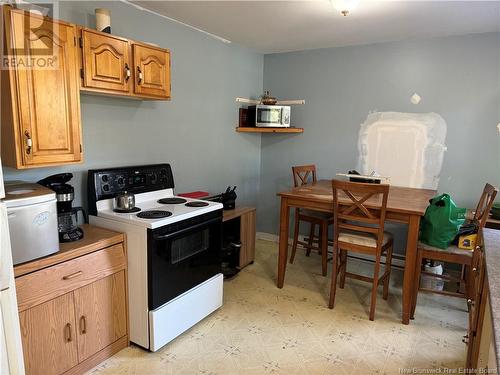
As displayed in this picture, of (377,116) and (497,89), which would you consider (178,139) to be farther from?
(497,89)

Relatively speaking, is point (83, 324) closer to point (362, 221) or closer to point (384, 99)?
point (362, 221)

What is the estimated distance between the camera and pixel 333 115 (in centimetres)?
400

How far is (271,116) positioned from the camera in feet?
13.0

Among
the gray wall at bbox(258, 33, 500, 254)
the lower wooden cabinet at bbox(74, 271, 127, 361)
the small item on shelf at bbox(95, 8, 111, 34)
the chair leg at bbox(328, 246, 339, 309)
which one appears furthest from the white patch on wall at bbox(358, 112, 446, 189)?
the lower wooden cabinet at bbox(74, 271, 127, 361)

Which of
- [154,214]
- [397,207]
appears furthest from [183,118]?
[397,207]

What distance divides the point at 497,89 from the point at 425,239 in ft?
5.50

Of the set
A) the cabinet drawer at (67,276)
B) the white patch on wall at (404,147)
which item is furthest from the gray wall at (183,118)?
the white patch on wall at (404,147)

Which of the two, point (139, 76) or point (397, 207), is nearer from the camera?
point (139, 76)

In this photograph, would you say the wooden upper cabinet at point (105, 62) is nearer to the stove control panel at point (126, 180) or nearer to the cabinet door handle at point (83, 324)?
the stove control panel at point (126, 180)

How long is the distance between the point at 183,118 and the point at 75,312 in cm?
193

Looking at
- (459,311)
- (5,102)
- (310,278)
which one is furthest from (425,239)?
(5,102)

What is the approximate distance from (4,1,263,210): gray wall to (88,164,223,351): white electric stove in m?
0.18

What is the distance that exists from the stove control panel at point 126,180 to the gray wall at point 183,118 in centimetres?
11

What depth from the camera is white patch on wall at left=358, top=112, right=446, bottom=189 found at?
11.6ft
